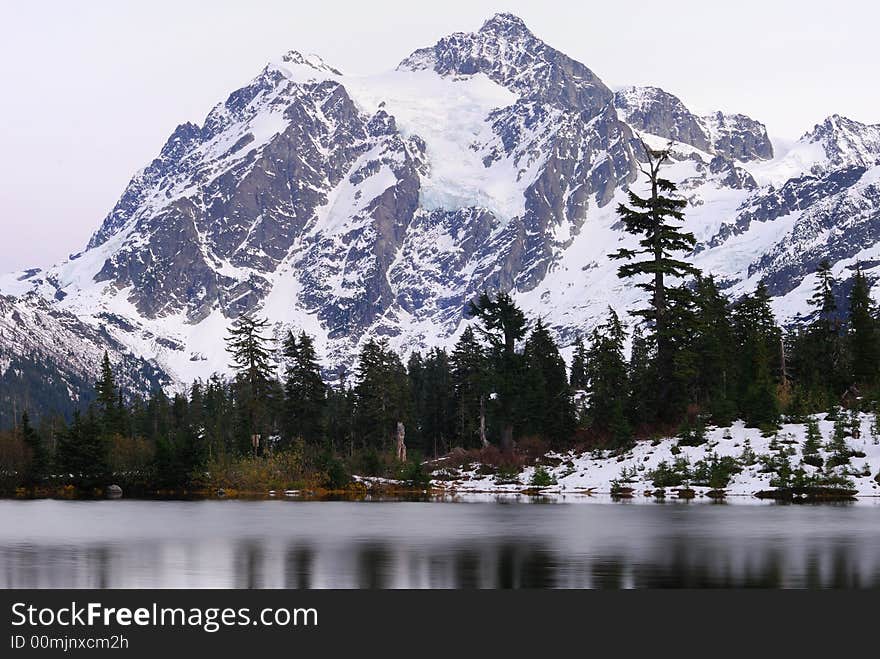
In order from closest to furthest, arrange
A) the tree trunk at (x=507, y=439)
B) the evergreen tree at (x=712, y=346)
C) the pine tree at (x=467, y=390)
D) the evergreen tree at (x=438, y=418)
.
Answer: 1. the tree trunk at (x=507, y=439)
2. the evergreen tree at (x=712, y=346)
3. the pine tree at (x=467, y=390)
4. the evergreen tree at (x=438, y=418)

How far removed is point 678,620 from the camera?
24562mm

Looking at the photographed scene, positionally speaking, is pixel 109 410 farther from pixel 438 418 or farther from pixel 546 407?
pixel 546 407

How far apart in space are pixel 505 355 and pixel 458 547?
55.9 metres

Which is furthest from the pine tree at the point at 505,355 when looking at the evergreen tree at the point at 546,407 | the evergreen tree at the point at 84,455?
the evergreen tree at the point at 84,455

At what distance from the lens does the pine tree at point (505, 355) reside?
87150 millimetres

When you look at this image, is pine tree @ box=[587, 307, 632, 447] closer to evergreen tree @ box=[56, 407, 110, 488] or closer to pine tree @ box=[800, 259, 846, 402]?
pine tree @ box=[800, 259, 846, 402]

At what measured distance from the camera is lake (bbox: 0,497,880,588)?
30.3 metres

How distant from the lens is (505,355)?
93938 mm

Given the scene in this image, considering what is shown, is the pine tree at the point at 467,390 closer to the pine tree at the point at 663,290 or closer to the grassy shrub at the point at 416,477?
the grassy shrub at the point at 416,477

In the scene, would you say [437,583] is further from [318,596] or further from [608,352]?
[608,352]

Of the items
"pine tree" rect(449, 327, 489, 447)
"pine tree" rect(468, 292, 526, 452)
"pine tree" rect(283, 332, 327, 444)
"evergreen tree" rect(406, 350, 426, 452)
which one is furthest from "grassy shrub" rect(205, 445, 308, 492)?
"evergreen tree" rect(406, 350, 426, 452)

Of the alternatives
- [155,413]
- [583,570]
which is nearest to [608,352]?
[583,570]

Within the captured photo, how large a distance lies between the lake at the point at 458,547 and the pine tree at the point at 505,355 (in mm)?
28105

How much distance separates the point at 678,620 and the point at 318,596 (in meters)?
8.45
